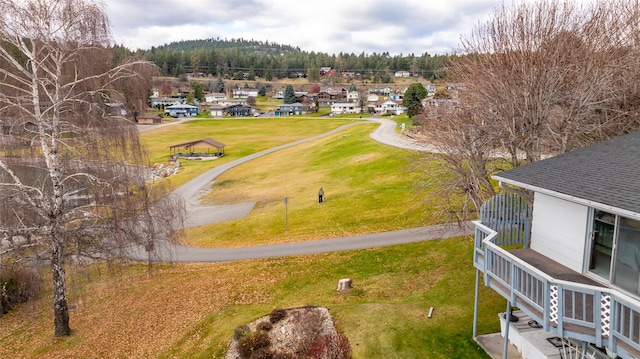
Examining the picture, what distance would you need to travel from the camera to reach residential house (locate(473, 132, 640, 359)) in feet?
28.2

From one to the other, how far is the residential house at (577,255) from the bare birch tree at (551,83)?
488 cm

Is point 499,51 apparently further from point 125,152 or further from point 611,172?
point 125,152

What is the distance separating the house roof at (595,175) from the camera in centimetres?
944

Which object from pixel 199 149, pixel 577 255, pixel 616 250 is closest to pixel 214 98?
pixel 199 149

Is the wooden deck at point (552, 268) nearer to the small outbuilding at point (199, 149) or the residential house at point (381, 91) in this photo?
the small outbuilding at point (199, 149)

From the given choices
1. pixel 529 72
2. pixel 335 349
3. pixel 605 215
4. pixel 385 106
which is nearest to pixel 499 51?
pixel 529 72

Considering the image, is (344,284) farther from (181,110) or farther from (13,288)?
(181,110)

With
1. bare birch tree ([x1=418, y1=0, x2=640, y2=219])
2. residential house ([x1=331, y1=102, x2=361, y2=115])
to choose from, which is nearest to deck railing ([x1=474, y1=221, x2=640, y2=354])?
bare birch tree ([x1=418, y1=0, x2=640, y2=219])

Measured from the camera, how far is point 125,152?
15.0 meters

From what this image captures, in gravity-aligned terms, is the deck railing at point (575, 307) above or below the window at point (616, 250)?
below

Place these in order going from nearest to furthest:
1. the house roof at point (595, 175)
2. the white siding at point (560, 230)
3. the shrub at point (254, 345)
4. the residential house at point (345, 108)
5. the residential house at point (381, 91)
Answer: the house roof at point (595, 175) < the white siding at point (560, 230) < the shrub at point (254, 345) < the residential house at point (345, 108) < the residential house at point (381, 91)

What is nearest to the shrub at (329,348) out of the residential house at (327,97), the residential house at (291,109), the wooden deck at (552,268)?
the wooden deck at (552,268)

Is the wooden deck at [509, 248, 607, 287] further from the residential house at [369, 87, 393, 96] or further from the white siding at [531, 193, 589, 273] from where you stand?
the residential house at [369, 87, 393, 96]

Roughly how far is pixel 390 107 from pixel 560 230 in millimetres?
125505
